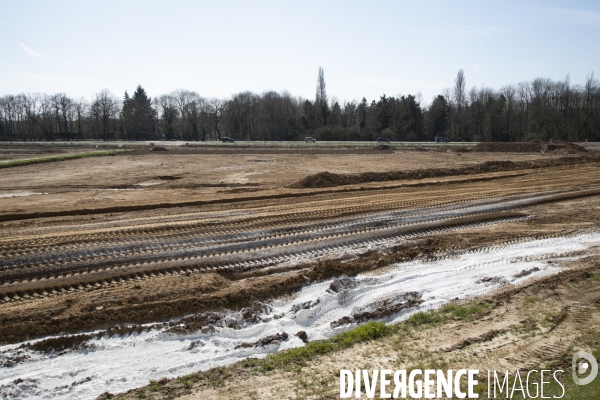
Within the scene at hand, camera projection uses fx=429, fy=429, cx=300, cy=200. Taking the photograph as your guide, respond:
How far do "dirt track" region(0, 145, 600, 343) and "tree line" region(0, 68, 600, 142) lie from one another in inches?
2415

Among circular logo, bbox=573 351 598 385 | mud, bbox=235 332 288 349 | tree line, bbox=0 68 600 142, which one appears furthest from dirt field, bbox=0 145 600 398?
tree line, bbox=0 68 600 142

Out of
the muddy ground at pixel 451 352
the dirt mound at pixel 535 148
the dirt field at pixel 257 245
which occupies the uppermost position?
the dirt mound at pixel 535 148

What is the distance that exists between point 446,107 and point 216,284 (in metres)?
85.4

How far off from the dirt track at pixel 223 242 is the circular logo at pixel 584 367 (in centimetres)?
490

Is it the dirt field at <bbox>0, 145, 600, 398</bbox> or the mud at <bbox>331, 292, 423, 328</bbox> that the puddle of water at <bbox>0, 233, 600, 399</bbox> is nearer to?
the mud at <bbox>331, 292, 423, 328</bbox>

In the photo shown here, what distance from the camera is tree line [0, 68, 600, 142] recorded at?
74.0 metres

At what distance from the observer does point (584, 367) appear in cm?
595

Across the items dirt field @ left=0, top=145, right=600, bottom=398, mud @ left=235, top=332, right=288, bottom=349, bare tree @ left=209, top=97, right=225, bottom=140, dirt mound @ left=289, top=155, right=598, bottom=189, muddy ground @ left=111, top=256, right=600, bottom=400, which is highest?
bare tree @ left=209, top=97, right=225, bottom=140

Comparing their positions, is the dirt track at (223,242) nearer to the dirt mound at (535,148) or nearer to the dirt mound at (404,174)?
the dirt mound at (404,174)

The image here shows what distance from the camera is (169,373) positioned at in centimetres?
654

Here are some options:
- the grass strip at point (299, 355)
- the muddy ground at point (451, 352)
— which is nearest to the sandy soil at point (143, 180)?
the grass strip at point (299, 355)

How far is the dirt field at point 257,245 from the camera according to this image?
24.6ft

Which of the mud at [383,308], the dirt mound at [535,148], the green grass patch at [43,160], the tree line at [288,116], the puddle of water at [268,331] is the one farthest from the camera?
the tree line at [288,116]

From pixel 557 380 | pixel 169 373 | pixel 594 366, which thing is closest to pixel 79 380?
pixel 169 373
